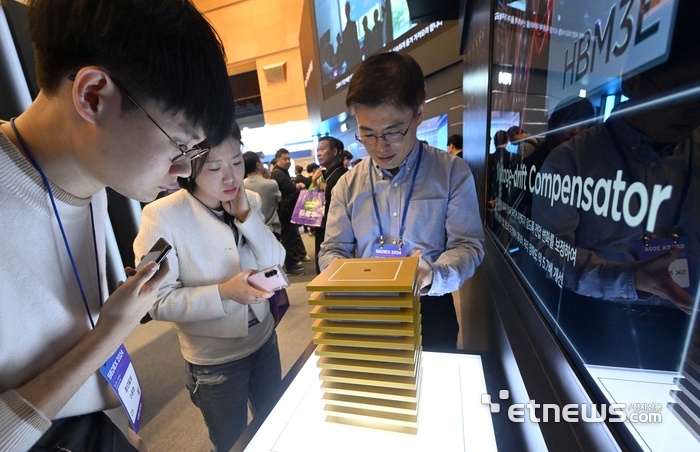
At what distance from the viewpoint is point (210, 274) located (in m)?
1.06

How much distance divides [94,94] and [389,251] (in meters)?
0.84

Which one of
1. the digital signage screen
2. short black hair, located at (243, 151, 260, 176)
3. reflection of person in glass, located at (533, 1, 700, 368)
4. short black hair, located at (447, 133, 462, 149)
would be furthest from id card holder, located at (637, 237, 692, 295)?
the digital signage screen

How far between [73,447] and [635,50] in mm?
1106

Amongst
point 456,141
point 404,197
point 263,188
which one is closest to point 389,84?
point 404,197

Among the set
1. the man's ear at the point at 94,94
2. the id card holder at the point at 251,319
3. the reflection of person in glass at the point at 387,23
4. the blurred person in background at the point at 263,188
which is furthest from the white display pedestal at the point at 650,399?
the reflection of person in glass at the point at 387,23

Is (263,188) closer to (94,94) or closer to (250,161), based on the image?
(250,161)

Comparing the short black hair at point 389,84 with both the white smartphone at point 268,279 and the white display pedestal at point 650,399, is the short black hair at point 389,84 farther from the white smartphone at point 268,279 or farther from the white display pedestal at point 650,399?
the white display pedestal at point 650,399

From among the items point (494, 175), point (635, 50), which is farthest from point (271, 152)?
point (635, 50)

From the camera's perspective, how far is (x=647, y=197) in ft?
1.18

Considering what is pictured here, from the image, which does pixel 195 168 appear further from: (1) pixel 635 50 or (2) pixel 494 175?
(2) pixel 494 175

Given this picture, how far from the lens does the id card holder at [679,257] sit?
12.1 inches

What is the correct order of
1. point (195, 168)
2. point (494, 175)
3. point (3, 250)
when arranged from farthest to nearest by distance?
point (494, 175), point (195, 168), point (3, 250)

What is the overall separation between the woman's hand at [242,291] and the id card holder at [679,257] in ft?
2.81

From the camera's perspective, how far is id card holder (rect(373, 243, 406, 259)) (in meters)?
1.02
